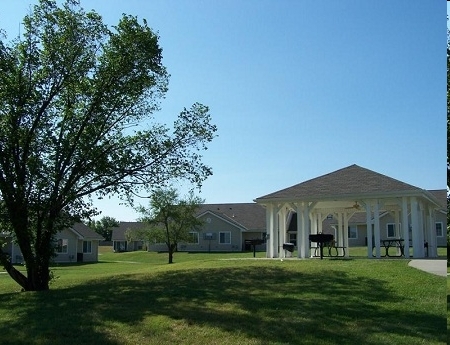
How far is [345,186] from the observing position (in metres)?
24.2

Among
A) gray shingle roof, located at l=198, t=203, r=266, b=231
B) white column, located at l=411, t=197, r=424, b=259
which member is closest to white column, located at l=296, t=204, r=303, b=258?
white column, located at l=411, t=197, r=424, b=259

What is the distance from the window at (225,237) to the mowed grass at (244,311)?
40.9 m

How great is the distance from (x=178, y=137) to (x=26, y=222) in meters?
5.81

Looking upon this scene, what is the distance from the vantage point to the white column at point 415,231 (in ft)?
74.1

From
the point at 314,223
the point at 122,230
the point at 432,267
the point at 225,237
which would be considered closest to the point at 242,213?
the point at 225,237

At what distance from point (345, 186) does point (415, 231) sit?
3.44m

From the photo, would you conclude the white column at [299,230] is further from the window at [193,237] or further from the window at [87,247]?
the window at [87,247]

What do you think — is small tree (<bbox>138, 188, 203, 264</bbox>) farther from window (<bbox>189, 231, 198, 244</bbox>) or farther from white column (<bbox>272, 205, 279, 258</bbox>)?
white column (<bbox>272, 205, 279, 258</bbox>)

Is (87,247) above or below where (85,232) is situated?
below

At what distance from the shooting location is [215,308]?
11.4 m

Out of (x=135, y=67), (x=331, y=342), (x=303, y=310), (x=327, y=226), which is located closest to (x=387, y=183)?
(x=135, y=67)

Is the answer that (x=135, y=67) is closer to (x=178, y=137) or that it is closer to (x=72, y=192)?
(x=178, y=137)

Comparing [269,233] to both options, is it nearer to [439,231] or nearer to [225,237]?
[439,231]

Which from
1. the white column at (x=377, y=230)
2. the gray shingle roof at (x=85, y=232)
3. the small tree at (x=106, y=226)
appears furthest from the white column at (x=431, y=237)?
the small tree at (x=106, y=226)
